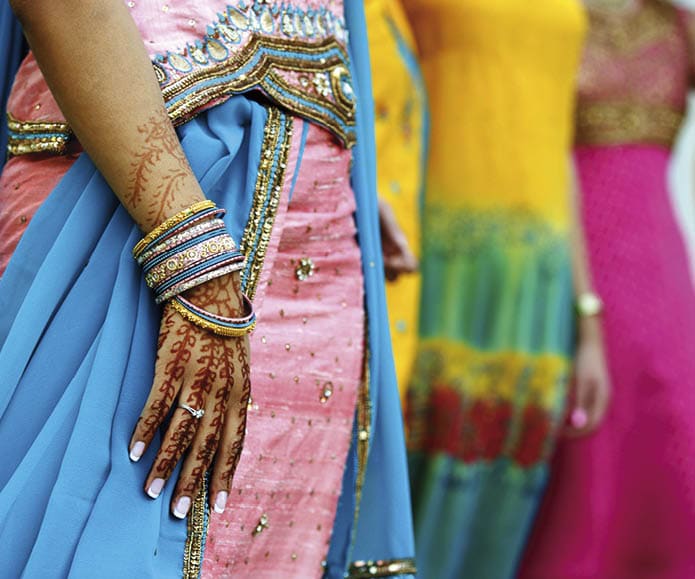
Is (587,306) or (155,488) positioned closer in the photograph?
(155,488)

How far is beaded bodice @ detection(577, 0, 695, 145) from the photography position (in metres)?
3.13

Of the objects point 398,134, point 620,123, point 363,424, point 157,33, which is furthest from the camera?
point 620,123

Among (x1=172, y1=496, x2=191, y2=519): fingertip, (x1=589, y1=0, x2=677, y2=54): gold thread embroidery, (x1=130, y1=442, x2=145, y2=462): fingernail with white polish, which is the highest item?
(x1=589, y1=0, x2=677, y2=54): gold thread embroidery

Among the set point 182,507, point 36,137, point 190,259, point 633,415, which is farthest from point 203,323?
point 633,415

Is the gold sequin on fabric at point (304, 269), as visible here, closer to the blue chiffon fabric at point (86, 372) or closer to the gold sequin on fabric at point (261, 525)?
the blue chiffon fabric at point (86, 372)

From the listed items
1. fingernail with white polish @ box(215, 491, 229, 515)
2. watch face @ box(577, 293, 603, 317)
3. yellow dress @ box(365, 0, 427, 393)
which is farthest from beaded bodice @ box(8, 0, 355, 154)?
watch face @ box(577, 293, 603, 317)

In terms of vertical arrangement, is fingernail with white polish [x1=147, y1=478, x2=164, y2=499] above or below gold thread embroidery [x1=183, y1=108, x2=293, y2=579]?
below

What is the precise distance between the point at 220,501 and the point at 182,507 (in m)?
0.05

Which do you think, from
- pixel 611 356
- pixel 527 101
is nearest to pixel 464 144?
pixel 527 101

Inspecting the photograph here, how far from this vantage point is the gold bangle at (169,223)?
113cm

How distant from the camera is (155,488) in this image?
3.66 feet

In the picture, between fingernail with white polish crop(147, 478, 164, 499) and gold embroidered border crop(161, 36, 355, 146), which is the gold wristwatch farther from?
fingernail with white polish crop(147, 478, 164, 499)

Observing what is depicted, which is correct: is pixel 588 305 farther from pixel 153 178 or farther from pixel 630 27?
pixel 153 178

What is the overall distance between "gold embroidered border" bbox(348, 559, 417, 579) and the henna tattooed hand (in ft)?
1.27
